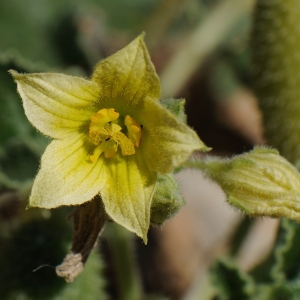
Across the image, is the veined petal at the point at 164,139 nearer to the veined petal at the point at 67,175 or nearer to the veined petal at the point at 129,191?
the veined petal at the point at 129,191

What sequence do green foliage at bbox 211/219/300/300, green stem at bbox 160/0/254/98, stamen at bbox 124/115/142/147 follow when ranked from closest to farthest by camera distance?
stamen at bbox 124/115/142/147 < green foliage at bbox 211/219/300/300 < green stem at bbox 160/0/254/98

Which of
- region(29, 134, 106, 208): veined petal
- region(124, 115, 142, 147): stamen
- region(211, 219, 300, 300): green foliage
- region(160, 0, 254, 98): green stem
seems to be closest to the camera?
region(29, 134, 106, 208): veined petal

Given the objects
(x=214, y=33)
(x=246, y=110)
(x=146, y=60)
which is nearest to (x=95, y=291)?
(x=146, y=60)

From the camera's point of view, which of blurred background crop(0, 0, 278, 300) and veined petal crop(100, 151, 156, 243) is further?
blurred background crop(0, 0, 278, 300)

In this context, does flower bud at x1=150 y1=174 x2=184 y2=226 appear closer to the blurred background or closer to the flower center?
the flower center

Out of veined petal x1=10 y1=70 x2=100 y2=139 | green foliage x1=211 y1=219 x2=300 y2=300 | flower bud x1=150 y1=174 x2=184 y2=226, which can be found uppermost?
veined petal x1=10 y1=70 x2=100 y2=139

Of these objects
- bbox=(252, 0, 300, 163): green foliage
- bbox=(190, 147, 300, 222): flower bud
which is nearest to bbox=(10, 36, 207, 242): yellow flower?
bbox=(190, 147, 300, 222): flower bud
